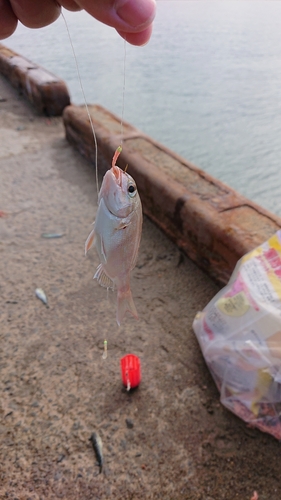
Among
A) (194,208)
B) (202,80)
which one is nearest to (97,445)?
(194,208)

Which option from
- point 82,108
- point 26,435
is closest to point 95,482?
point 26,435

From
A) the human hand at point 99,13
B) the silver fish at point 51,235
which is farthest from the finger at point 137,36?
the silver fish at point 51,235

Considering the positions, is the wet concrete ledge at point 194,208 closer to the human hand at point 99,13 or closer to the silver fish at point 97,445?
the silver fish at point 97,445

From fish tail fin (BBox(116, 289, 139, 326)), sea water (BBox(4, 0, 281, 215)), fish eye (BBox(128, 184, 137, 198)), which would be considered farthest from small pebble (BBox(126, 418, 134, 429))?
sea water (BBox(4, 0, 281, 215))

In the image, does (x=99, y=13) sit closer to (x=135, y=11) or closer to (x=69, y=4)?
(x=135, y=11)

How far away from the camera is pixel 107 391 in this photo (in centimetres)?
184

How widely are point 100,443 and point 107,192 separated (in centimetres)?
119

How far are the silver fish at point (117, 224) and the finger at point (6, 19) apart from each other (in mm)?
784

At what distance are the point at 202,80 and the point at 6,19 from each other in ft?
16.8

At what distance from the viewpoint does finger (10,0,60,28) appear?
125 centimetres

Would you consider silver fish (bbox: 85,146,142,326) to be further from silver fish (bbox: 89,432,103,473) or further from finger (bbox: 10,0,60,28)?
silver fish (bbox: 89,432,103,473)

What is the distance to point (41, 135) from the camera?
452 cm

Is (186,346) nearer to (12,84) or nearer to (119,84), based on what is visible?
(119,84)

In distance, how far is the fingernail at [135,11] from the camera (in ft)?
3.11
